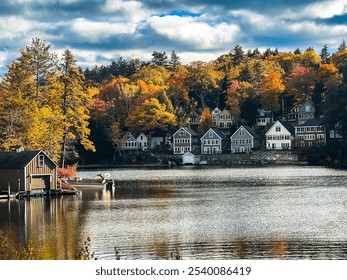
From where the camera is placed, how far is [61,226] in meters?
34.2

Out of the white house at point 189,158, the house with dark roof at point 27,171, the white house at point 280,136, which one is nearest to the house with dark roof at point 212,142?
the white house at point 189,158

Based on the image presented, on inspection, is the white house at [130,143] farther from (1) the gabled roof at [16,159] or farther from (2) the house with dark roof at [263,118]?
(1) the gabled roof at [16,159]

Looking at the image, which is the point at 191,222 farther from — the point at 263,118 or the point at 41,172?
the point at 263,118

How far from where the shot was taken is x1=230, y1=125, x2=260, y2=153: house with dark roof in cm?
11744

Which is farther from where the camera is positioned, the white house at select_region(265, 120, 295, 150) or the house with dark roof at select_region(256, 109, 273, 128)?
the house with dark roof at select_region(256, 109, 273, 128)

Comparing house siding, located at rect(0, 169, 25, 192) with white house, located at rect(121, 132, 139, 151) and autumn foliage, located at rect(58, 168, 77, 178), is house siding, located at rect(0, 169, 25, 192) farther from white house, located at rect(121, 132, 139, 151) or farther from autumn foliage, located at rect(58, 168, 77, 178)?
white house, located at rect(121, 132, 139, 151)

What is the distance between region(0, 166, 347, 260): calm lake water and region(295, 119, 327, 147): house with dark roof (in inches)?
2149

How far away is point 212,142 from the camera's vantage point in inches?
4761

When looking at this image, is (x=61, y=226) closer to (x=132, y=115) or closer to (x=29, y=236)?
(x=29, y=236)

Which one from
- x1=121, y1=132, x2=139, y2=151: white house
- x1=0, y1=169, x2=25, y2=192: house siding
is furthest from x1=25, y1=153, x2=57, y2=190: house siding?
x1=121, y1=132, x2=139, y2=151: white house

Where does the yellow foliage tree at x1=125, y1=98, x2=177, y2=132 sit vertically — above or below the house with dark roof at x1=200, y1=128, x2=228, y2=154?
above

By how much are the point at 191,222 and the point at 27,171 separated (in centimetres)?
1963

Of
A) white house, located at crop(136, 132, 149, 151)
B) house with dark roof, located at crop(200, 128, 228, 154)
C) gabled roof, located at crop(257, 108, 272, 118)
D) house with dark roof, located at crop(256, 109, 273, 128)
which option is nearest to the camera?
house with dark roof, located at crop(200, 128, 228, 154)

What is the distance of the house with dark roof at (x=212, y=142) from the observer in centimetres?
12031
